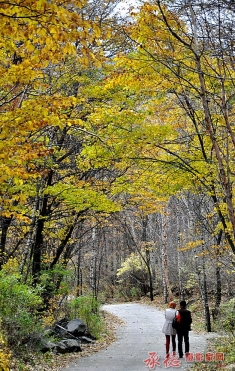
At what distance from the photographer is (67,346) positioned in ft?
36.0

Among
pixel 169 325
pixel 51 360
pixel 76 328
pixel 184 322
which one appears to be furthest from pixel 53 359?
pixel 184 322

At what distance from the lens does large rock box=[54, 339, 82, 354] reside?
1073 cm

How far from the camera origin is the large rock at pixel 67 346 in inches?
423

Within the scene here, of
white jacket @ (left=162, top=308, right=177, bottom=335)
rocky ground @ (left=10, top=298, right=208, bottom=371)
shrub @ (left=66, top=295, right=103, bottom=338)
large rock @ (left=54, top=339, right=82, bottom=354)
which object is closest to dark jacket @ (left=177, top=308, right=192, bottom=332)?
white jacket @ (left=162, top=308, right=177, bottom=335)

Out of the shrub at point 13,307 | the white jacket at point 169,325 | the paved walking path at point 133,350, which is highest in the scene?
the shrub at point 13,307

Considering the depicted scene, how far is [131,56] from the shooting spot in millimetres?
8078

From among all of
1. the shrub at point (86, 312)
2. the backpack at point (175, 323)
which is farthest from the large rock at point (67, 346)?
the backpack at point (175, 323)

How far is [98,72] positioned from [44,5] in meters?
8.14

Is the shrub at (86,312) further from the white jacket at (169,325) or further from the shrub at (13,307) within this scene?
the shrub at (13,307)

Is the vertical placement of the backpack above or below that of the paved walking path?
above

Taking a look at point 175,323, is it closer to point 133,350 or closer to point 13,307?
point 133,350

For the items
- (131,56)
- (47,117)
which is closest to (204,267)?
(131,56)

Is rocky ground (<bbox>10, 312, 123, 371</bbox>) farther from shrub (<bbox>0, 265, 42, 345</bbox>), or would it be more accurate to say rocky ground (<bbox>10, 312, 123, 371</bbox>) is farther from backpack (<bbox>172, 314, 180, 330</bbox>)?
backpack (<bbox>172, 314, 180, 330</bbox>)

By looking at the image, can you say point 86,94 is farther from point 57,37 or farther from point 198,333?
point 198,333
